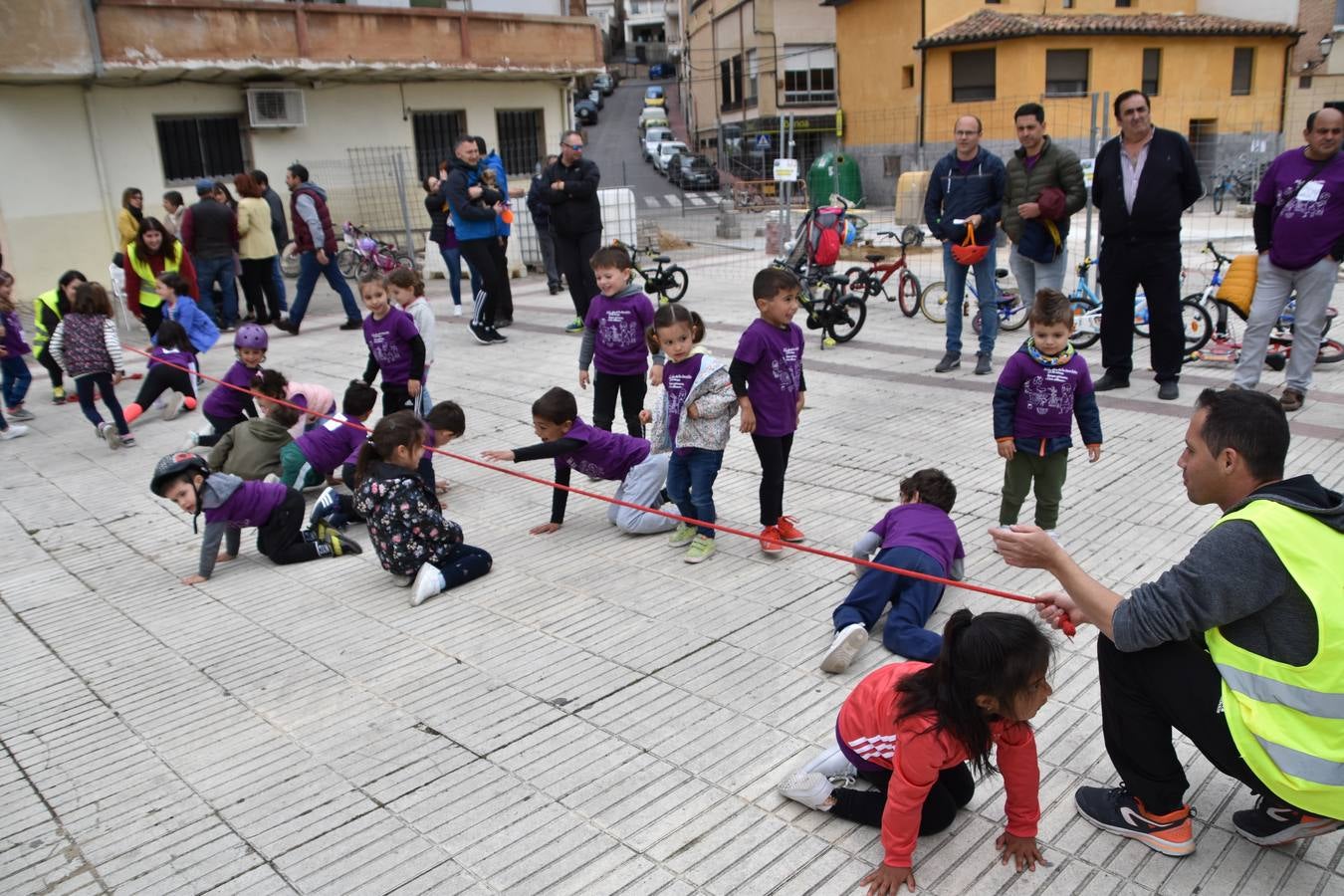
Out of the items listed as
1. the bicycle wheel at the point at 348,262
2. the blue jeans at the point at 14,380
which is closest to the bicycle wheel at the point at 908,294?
the blue jeans at the point at 14,380

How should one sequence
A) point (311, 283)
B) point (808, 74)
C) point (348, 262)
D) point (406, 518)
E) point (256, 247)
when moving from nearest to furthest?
point (406, 518)
point (311, 283)
point (256, 247)
point (348, 262)
point (808, 74)

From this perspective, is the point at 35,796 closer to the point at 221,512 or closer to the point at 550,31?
the point at 221,512

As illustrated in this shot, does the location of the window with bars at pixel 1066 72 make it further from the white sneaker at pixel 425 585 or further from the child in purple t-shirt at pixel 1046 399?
the white sneaker at pixel 425 585

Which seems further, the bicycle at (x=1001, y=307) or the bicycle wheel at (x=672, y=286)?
the bicycle wheel at (x=672, y=286)

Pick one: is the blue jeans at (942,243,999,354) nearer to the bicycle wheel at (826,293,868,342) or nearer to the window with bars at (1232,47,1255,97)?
the bicycle wheel at (826,293,868,342)

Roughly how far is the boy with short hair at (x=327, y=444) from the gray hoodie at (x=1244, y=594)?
4929 mm

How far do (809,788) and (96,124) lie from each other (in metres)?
17.9

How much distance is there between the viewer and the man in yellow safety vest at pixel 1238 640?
7.61 feet

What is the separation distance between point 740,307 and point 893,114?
90.6ft

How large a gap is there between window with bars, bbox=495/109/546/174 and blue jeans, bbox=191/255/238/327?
905 centimetres

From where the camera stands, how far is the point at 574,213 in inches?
424

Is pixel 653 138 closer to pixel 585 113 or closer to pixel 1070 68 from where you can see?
pixel 585 113

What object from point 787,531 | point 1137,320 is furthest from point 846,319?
point 787,531

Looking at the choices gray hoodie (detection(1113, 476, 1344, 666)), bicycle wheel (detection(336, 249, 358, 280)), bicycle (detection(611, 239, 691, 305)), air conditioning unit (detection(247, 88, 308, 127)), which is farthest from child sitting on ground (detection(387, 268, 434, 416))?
air conditioning unit (detection(247, 88, 308, 127))
